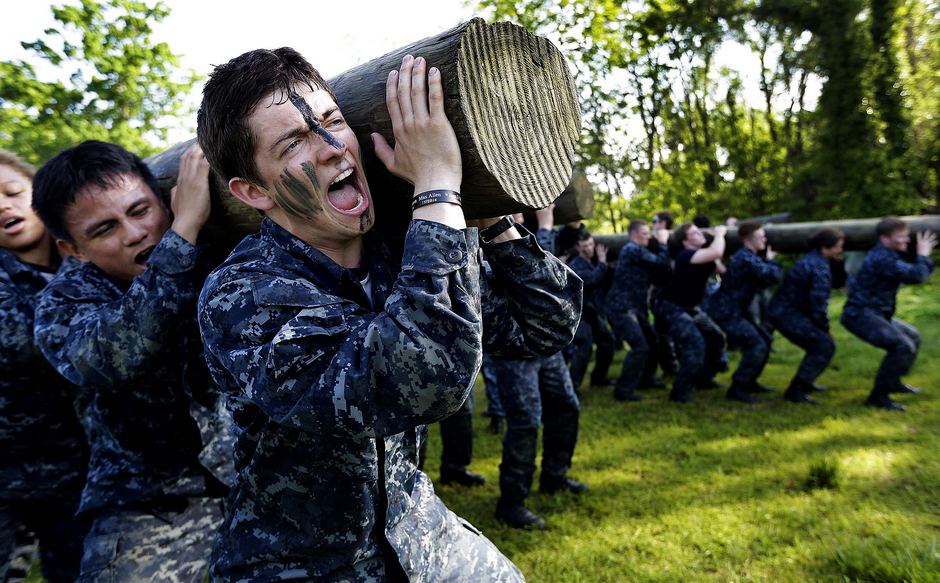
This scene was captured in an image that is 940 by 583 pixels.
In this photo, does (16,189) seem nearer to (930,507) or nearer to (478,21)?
(478,21)

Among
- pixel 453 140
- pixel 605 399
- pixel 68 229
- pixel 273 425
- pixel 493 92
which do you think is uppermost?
pixel 493 92

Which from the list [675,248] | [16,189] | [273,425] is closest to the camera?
[273,425]

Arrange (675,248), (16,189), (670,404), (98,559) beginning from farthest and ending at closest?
(675,248)
(670,404)
(16,189)
(98,559)

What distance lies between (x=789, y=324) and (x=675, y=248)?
6.62 ft

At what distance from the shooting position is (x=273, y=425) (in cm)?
153

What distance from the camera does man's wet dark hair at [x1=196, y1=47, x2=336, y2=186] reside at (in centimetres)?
148

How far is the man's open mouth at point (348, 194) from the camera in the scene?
1.52m

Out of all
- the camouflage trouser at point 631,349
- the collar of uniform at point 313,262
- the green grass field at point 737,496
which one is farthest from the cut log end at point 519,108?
the camouflage trouser at point 631,349

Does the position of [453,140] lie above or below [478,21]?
below

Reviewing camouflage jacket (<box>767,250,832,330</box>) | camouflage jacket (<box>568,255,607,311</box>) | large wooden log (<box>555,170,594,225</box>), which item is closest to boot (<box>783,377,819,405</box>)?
camouflage jacket (<box>767,250,832,330</box>)

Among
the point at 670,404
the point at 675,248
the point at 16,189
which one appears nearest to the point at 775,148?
the point at 675,248

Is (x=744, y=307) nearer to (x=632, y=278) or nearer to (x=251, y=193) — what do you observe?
(x=632, y=278)

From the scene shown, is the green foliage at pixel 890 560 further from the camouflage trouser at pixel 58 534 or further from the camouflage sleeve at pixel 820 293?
the camouflage sleeve at pixel 820 293

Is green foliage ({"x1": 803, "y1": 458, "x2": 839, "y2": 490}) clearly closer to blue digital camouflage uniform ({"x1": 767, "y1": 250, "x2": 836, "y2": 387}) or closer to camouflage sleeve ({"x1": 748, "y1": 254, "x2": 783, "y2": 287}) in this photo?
blue digital camouflage uniform ({"x1": 767, "y1": 250, "x2": 836, "y2": 387})
